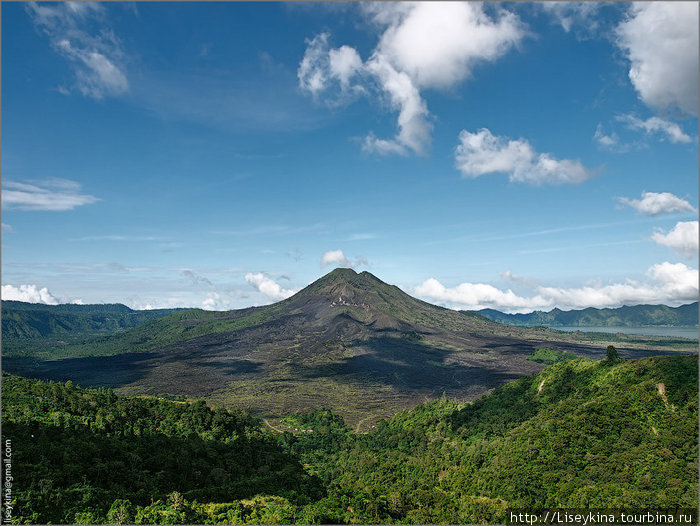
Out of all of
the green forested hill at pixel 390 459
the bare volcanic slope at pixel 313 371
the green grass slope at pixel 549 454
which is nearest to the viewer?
the green forested hill at pixel 390 459

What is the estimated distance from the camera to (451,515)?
32375 millimetres

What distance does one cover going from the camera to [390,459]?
5512cm

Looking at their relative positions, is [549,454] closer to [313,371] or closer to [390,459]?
[390,459]

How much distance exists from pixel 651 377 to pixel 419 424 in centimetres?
3306

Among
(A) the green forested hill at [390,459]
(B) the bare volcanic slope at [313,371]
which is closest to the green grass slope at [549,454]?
(A) the green forested hill at [390,459]

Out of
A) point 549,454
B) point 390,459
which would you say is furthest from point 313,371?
point 549,454

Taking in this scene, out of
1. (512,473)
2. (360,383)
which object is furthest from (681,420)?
(360,383)

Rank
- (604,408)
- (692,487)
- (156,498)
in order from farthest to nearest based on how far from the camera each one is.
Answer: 1. (604,408)
2. (692,487)
3. (156,498)

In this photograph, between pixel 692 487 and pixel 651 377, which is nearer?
pixel 692 487

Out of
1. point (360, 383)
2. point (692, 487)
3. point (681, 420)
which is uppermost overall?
point (681, 420)

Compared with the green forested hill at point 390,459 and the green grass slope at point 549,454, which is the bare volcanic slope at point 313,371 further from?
the green forested hill at point 390,459

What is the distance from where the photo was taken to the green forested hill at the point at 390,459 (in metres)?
29.2

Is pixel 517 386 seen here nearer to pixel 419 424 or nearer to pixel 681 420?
pixel 419 424

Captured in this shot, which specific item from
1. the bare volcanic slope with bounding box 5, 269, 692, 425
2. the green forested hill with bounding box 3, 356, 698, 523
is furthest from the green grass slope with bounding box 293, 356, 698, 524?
the bare volcanic slope with bounding box 5, 269, 692, 425
